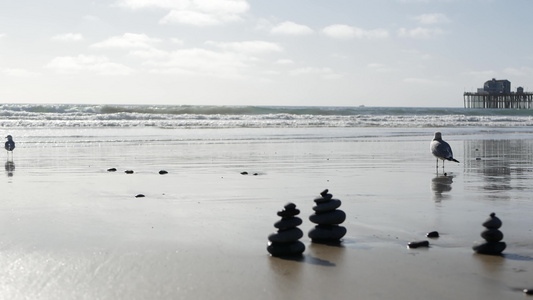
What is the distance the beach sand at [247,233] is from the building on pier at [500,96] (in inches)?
4185

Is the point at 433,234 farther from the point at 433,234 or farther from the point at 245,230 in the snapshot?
the point at 245,230

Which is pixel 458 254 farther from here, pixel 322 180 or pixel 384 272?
pixel 322 180

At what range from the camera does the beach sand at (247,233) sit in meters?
5.46

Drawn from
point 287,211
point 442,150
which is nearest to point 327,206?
point 287,211

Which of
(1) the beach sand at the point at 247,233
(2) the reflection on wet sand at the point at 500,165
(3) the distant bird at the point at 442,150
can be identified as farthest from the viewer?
(3) the distant bird at the point at 442,150

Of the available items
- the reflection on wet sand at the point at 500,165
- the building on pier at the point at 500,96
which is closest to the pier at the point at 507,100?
the building on pier at the point at 500,96

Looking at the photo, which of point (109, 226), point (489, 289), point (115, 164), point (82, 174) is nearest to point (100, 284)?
point (109, 226)

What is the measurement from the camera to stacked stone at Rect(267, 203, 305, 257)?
21.5ft

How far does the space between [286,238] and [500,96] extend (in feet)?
389

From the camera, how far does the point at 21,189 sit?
11836mm

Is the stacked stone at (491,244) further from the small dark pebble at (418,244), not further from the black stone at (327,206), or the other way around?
the black stone at (327,206)

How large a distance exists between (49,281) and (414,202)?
251 inches

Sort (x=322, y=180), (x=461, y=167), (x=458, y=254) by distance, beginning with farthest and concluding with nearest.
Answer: (x=461, y=167) → (x=322, y=180) → (x=458, y=254)

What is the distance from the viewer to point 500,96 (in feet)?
382
